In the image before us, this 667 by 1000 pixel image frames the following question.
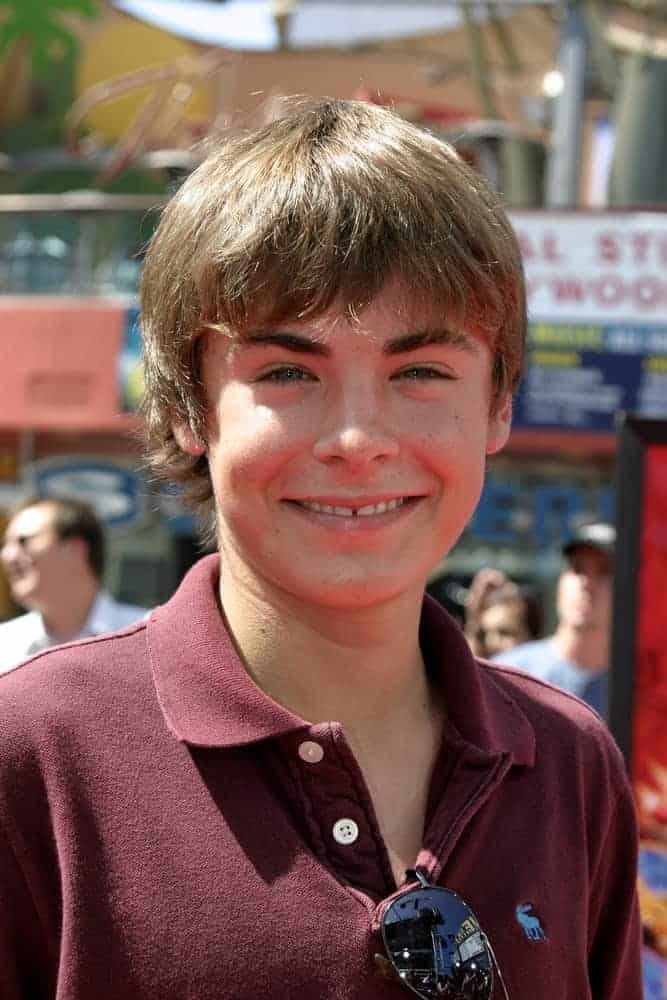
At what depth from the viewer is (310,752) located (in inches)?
58.6

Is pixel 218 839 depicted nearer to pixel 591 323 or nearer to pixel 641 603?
pixel 641 603

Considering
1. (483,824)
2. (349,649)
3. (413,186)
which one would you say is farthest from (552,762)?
(413,186)

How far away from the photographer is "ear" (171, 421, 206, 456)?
163cm

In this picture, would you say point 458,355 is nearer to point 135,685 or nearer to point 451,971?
point 135,685

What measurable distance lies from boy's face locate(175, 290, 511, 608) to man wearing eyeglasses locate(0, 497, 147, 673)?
3.02 meters

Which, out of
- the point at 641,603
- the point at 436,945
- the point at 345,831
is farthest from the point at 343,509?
the point at 641,603

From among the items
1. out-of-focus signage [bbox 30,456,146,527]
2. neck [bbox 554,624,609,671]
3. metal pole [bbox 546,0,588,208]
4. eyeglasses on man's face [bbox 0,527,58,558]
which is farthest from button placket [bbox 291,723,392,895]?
out-of-focus signage [bbox 30,456,146,527]

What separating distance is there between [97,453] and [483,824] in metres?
9.50

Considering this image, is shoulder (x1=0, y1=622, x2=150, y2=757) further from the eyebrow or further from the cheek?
the eyebrow

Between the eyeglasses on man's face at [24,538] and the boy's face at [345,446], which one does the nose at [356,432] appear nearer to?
the boy's face at [345,446]

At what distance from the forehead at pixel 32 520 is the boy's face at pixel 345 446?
3.30 metres

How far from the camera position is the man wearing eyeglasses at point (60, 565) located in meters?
4.61

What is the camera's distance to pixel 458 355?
155 centimetres

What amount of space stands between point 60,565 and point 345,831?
3308mm
